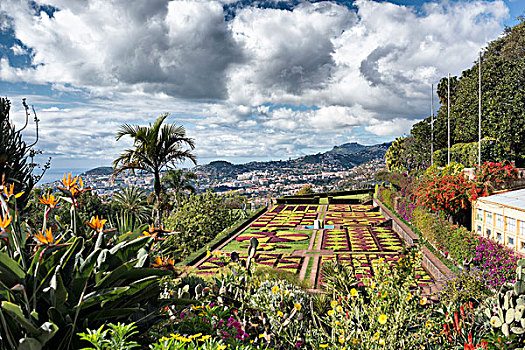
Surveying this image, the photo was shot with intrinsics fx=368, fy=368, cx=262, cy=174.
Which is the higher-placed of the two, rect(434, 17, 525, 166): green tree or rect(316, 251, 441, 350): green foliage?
rect(434, 17, 525, 166): green tree

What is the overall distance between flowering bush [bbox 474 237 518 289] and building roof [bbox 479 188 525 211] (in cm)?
109

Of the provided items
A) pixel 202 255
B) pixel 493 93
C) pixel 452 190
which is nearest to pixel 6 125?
pixel 202 255

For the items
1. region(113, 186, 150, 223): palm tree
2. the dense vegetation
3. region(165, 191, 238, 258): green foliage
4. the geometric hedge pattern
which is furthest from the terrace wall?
region(113, 186, 150, 223): palm tree

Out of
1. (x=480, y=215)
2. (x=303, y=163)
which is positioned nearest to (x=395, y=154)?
(x=480, y=215)

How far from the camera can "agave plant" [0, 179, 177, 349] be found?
164cm

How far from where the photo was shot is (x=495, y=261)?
6449 mm

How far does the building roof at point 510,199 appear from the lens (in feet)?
24.7

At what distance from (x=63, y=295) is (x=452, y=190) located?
9.63 metres

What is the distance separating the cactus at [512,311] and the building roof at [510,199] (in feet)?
19.6

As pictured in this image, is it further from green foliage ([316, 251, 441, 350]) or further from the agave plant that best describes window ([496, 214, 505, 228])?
the agave plant

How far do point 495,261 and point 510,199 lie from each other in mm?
2192

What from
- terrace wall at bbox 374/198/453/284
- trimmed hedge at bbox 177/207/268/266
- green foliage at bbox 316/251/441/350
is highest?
A: green foliage at bbox 316/251/441/350

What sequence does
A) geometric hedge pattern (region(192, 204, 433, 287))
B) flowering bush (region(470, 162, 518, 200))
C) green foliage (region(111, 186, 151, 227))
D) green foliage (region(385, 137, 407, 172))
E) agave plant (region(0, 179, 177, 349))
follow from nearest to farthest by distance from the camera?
agave plant (region(0, 179, 177, 349))
flowering bush (region(470, 162, 518, 200))
geometric hedge pattern (region(192, 204, 433, 287))
green foliage (region(111, 186, 151, 227))
green foliage (region(385, 137, 407, 172))

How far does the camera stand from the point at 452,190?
9414 millimetres
